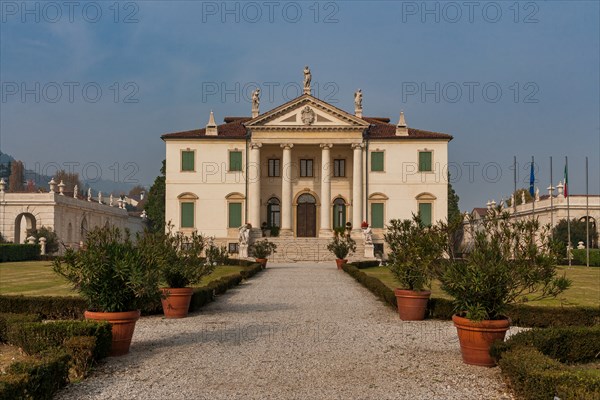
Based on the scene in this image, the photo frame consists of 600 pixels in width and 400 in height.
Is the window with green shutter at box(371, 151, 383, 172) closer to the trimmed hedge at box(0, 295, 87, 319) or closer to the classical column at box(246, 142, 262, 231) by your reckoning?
the classical column at box(246, 142, 262, 231)

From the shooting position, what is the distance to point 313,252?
43.0 metres

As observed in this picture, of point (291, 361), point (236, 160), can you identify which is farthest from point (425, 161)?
point (291, 361)

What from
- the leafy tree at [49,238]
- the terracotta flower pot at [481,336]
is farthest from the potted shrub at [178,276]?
the leafy tree at [49,238]

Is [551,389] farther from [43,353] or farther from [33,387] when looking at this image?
[43,353]

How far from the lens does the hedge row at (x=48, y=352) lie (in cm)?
650

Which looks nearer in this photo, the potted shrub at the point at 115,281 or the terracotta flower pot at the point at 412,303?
the potted shrub at the point at 115,281

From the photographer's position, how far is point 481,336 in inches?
352

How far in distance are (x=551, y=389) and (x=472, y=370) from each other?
2420 millimetres

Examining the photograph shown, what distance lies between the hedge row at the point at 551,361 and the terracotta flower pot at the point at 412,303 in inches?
179

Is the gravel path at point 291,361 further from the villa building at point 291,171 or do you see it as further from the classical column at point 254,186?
the villa building at point 291,171

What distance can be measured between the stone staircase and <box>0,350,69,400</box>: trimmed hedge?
34.3 meters

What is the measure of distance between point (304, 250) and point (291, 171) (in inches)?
299

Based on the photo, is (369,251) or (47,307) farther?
(369,251)

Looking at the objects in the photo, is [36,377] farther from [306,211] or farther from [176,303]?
[306,211]
